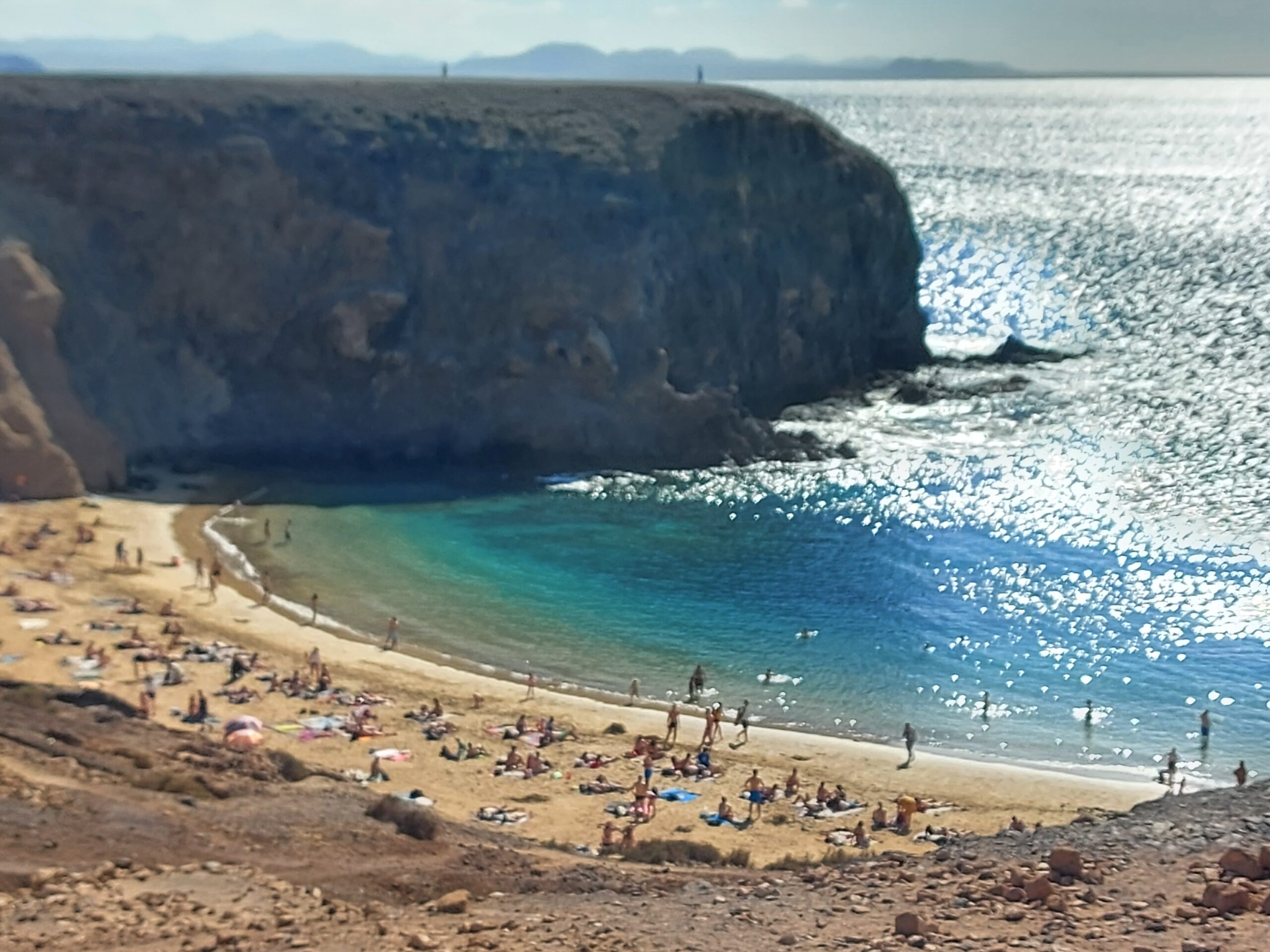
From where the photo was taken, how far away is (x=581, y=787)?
25.6 metres

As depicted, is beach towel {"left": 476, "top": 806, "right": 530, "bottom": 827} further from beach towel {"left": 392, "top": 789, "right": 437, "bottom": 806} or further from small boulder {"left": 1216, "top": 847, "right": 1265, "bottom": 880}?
small boulder {"left": 1216, "top": 847, "right": 1265, "bottom": 880}

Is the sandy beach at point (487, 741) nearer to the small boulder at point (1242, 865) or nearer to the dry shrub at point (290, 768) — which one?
the dry shrub at point (290, 768)

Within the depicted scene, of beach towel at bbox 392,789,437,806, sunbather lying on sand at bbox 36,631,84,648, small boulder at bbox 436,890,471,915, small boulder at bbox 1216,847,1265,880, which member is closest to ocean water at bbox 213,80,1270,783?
sunbather lying on sand at bbox 36,631,84,648

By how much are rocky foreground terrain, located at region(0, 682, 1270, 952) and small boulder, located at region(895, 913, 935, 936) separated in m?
0.01

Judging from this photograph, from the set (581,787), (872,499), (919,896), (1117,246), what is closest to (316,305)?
(872,499)

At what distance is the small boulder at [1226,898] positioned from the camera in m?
12.7

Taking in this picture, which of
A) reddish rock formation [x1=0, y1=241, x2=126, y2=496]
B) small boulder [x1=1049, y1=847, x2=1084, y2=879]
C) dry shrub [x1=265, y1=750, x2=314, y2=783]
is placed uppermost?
reddish rock formation [x1=0, y1=241, x2=126, y2=496]

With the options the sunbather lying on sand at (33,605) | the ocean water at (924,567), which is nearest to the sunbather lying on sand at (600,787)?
the ocean water at (924,567)

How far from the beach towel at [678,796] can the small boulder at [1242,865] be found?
12.8 metres

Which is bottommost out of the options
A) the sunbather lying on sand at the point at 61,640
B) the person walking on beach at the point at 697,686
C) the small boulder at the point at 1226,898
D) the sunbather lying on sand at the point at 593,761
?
the sunbather lying on sand at the point at 593,761

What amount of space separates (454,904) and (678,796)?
11.7 m

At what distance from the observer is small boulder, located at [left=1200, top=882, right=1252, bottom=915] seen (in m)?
12.7

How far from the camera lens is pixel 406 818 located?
1748 cm

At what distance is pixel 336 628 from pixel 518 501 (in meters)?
10.9
